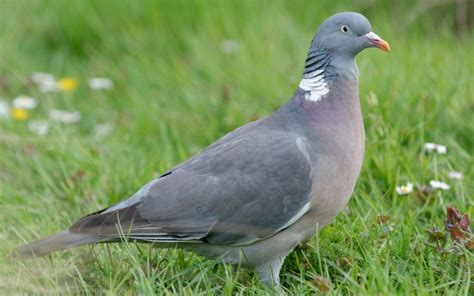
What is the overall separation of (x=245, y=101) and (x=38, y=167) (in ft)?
4.65

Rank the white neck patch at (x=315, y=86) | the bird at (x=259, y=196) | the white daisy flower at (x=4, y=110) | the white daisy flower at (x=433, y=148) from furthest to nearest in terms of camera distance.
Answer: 1. the white daisy flower at (x=4, y=110)
2. the white daisy flower at (x=433, y=148)
3. the white neck patch at (x=315, y=86)
4. the bird at (x=259, y=196)

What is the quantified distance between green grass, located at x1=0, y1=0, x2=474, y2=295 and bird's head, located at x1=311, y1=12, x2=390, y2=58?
0.76 m

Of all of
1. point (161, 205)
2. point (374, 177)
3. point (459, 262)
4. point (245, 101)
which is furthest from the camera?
point (245, 101)

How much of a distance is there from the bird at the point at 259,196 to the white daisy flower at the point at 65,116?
7.01 ft

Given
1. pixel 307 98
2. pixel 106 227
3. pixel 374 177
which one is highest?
pixel 307 98

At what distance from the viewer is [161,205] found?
3625mm

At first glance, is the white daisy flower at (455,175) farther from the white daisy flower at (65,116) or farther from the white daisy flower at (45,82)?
the white daisy flower at (45,82)

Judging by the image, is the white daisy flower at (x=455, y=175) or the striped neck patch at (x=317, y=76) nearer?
the striped neck patch at (x=317, y=76)

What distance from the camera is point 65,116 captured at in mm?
5719

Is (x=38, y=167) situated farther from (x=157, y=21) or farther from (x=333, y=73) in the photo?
(x=157, y=21)

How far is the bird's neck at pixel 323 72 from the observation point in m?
3.69

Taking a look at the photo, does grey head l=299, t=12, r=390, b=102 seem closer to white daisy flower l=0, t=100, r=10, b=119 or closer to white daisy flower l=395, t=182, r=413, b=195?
white daisy flower l=395, t=182, r=413, b=195

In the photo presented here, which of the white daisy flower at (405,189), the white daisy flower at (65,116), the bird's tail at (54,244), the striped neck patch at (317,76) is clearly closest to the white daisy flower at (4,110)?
the white daisy flower at (65,116)

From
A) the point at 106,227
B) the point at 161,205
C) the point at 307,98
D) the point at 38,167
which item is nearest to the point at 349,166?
the point at 307,98
